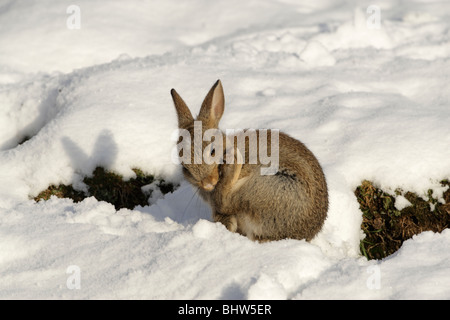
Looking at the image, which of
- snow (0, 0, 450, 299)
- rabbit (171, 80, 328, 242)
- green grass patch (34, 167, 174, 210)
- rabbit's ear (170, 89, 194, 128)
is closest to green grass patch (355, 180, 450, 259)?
snow (0, 0, 450, 299)

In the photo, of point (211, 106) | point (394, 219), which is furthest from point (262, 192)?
point (394, 219)

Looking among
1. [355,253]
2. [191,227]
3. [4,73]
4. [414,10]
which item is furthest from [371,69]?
[4,73]

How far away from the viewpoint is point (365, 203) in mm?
5770

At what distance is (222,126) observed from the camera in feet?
21.2

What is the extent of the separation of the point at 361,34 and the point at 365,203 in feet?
11.9

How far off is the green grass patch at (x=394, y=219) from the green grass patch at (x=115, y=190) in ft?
6.33

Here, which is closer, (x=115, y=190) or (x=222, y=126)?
(x=115, y=190)

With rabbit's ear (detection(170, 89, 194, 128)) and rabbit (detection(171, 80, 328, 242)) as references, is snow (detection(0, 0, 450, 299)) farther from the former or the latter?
rabbit's ear (detection(170, 89, 194, 128))

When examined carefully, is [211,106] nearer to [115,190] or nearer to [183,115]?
[183,115]

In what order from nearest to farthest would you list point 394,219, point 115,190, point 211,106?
point 211,106, point 394,219, point 115,190

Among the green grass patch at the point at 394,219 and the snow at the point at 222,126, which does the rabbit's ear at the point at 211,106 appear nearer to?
the snow at the point at 222,126

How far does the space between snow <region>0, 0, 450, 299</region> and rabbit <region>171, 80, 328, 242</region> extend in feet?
1.12

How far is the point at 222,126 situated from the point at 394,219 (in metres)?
2.00
